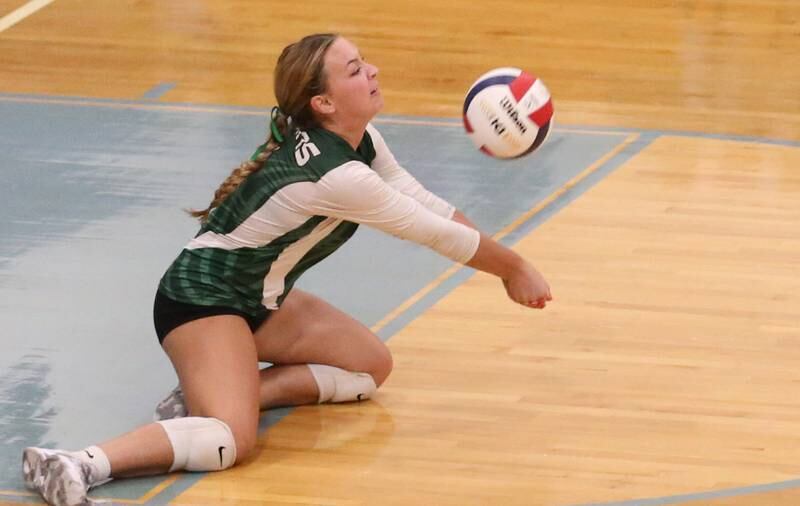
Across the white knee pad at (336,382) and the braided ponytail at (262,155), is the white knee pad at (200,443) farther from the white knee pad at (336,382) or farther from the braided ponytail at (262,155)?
the braided ponytail at (262,155)

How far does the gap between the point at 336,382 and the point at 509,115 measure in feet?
3.23

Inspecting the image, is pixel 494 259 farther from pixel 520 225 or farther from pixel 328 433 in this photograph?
A: pixel 520 225

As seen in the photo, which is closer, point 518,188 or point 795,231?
point 795,231

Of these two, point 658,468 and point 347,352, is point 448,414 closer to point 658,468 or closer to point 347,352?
point 347,352

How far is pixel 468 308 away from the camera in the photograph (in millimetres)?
6016

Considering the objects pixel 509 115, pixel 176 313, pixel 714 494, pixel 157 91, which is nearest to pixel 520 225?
pixel 509 115

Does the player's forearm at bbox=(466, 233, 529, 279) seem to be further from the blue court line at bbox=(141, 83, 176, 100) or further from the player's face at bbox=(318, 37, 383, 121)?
the blue court line at bbox=(141, 83, 176, 100)

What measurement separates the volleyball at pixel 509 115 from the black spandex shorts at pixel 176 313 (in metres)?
0.93

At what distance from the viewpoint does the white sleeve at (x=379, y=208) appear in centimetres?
481

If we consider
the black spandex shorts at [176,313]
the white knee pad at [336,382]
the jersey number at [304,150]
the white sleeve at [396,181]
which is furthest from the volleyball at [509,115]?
the black spandex shorts at [176,313]

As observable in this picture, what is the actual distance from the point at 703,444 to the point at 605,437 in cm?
29

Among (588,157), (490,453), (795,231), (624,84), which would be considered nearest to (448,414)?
(490,453)

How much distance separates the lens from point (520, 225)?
6.82m

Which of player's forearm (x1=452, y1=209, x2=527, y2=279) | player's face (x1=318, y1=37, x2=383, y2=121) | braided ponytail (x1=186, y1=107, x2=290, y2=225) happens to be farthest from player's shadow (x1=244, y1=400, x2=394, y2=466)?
player's face (x1=318, y1=37, x2=383, y2=121)
